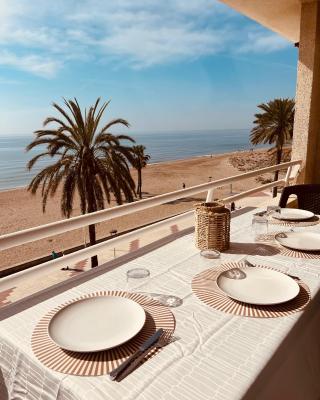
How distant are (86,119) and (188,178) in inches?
1045

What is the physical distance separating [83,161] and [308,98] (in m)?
6.47

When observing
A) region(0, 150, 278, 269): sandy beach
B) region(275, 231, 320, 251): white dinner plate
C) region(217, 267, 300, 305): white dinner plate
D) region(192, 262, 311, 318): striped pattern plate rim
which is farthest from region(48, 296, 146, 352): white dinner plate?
region(0, 150, 278, 269): sandy beach

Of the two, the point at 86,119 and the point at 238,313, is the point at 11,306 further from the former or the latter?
the point at 86,119

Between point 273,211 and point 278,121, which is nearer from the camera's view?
point 273,211

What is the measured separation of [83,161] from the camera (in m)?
9.38

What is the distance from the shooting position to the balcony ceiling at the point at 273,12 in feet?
14.5

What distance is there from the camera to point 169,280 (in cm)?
132

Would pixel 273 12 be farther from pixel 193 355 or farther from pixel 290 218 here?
pixel 193 355

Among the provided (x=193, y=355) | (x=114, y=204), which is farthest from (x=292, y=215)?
(x=114, y=204)

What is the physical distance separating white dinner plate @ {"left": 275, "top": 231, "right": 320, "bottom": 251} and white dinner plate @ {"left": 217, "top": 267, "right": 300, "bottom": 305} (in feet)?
1.33

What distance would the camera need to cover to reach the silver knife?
29.9 inches

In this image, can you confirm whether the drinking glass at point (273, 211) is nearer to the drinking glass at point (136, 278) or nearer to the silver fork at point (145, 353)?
the drinking glass at point (136, 278)

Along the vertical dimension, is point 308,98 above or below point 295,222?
above

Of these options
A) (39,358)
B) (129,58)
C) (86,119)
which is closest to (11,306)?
(39,358)
